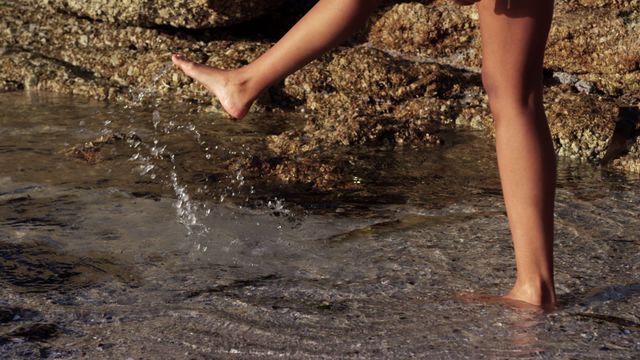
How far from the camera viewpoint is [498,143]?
3.54 m

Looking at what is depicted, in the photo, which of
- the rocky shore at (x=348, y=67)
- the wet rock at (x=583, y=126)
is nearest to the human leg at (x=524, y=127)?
the rocky shore at (x=348, y=67)

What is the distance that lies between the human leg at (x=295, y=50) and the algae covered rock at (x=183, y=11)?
12.2ft

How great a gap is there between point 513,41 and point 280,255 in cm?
145

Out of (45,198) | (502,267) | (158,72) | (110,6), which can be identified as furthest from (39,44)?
(502,267)

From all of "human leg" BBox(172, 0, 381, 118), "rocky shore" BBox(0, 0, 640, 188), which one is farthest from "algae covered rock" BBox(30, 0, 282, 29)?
"human leg" BBox(172, 0, 381, 118)

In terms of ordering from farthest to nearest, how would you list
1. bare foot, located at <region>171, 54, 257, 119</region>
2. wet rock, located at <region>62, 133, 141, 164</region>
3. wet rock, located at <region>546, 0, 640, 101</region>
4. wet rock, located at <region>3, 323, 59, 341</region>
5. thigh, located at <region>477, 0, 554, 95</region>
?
wet rock, located at <region>546, 0, 640, 101</region>
wet rock, located at <region>62, 133, 141, 164</region>
bare foot, located at <region>171, 54, 257, 119</region>
wet rock, located at <region>3, 323, 59, 341</region>
thigh, located at <region>477, 0, 554, 95</region>

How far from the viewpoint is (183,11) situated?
25.0 feet

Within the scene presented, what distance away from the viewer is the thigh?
11.0ft

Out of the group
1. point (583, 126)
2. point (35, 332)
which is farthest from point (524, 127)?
point (583, 126)

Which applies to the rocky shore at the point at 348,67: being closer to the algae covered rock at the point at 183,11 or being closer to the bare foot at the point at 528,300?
the algae covered rock at the point at 183,11

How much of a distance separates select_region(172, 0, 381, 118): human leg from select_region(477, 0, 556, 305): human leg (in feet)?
1.36

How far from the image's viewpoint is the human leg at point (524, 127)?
3375mm

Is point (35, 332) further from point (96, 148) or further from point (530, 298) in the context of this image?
point (96, 148)

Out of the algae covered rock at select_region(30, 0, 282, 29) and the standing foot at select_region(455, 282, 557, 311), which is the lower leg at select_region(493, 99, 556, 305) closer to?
the standing foot at select_region(455, 282, 557, 311)
